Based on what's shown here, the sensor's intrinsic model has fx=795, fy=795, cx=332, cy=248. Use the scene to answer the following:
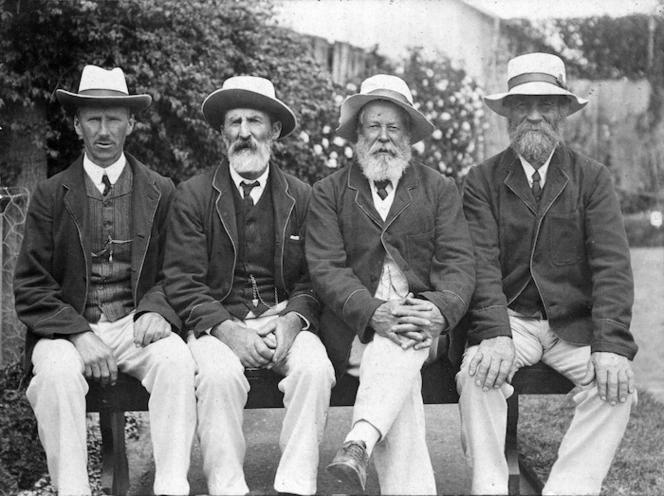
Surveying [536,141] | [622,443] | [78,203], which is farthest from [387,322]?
[622,443]

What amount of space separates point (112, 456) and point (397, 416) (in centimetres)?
146

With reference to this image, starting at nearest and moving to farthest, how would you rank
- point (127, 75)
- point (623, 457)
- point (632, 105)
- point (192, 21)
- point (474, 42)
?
1. point (623, 457)
2. point (127, 75)
3. point (192, 21)
4. point (474, 42)
5. point (632, 105)

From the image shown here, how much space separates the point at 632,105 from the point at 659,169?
1108 mm

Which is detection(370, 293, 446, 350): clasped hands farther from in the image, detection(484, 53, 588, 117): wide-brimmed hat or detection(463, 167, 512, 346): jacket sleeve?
detection(484, 53, 588, 117): wide-brimmed hat

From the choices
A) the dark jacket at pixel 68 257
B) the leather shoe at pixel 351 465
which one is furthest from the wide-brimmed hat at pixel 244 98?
the leather shoe at pixel 351 465

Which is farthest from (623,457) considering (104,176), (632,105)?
(632,105)

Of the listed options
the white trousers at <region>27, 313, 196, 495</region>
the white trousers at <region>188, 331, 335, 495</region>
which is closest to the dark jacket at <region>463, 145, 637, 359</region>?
the white trousers at <region>188, 331, 335, 495</region>

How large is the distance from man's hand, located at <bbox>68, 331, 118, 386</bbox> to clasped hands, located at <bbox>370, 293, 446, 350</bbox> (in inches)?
48.1

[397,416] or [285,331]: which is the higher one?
[285,331]

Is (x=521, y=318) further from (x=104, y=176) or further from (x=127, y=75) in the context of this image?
(x=127, y=75)

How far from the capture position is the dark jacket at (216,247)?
389cm

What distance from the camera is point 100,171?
4129 mm

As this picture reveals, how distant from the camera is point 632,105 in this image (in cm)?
1163

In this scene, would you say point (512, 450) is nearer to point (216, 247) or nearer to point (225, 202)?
point (216, 247)
